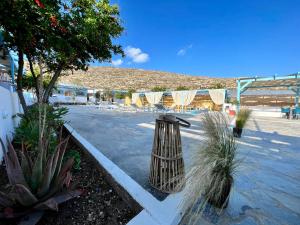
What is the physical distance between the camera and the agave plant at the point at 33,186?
53.1 inches

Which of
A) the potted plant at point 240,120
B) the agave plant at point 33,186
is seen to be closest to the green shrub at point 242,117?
the potted plant at point 240,120

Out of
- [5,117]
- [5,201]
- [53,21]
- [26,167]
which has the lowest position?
[5,201]

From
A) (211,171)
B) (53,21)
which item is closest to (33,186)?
(211,171)

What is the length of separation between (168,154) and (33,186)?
1.28 m

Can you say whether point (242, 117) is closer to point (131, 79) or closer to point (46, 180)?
point (46, 180)

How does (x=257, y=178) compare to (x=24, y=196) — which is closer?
(x=24, y=196)

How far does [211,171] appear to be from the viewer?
4.27ft

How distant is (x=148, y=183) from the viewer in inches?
80.8

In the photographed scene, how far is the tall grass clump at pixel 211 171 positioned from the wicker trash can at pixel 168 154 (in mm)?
348

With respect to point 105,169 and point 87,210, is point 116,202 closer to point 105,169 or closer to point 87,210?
point 87,210

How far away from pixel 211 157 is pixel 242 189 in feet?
3.37

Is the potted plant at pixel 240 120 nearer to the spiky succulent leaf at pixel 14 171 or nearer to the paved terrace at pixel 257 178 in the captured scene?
the paved terrace at pixel 257 178

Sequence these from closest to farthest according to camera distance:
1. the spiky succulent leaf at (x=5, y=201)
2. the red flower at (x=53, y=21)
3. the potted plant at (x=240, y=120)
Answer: the spiky succulent leaf at (x=5, y=201), the red flower at (x=53, y=21), the potted plant at (x=240, y=120)

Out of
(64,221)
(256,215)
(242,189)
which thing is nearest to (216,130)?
(256,215)
